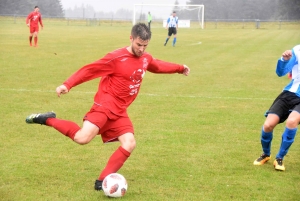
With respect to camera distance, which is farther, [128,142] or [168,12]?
[168,12]

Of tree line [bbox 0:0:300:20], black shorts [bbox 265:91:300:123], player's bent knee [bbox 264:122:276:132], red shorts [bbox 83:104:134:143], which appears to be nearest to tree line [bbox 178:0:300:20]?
tree line [bbox 0:0:300:20]

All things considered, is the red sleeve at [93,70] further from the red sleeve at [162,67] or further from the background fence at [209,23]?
the background fence at [209,23]

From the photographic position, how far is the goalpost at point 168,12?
5814 centimetres

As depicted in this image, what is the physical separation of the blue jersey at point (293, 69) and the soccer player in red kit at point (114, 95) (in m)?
1.72

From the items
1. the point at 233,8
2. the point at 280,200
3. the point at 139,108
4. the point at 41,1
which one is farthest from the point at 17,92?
the point at 233,8

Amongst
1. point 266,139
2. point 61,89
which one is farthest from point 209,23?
point 61,89

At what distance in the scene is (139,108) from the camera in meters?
10.2

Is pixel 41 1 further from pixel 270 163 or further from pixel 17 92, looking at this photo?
pixel 270 163

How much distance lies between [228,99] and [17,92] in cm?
468

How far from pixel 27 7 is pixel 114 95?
217 ft

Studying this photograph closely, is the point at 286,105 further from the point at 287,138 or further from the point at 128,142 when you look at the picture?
the point at 128,142

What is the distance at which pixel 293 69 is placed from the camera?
632 centimetres

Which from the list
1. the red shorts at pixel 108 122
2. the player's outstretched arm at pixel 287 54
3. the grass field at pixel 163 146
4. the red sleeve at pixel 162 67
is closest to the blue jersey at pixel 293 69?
the player's outstretched arm at pixel 287 54

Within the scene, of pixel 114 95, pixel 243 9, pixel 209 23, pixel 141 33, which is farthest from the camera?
pixel 243 9
